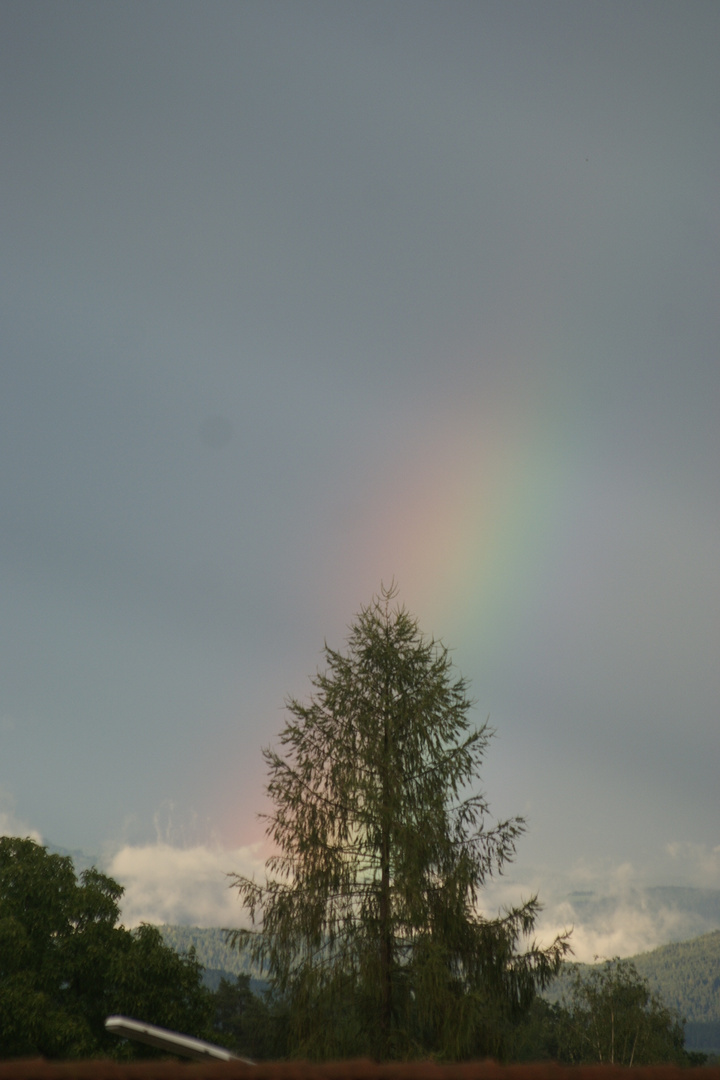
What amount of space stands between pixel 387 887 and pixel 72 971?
10.1 meters

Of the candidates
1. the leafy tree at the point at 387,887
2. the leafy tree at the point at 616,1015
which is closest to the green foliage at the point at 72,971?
the leafy tree at the point at 387,887

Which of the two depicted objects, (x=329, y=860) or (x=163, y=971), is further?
(x=163, y=971)

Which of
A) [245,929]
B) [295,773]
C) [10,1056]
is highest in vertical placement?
[295,773]

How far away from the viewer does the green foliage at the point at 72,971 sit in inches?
739

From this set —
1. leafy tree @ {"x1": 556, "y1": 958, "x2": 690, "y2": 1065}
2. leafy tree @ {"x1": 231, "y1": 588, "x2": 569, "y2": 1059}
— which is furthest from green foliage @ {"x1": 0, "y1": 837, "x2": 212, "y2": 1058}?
leafy tree @ {"x1": 556, "y1": 958, "x2": 690, "y2": 1065}

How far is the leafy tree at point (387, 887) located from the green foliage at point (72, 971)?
20.2 feet

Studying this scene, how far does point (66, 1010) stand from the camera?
2012 centimetres

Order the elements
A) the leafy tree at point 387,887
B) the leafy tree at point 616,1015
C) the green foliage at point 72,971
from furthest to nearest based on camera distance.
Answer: the leafy tree at point 616,1015, the green foliage at point 72,971, the leafy tree at point 387,887

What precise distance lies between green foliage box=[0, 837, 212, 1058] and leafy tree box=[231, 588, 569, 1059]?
6.17 m

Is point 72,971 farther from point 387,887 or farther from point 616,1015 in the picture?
point 616,1015

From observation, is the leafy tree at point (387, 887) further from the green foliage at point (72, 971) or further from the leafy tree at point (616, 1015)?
the leafy tree at point (616, 1015)

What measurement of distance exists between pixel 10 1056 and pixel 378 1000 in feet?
33.2

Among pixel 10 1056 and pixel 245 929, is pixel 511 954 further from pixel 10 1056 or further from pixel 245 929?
pixel 10 1056

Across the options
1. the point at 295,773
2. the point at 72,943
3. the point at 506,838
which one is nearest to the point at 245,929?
the point at 295,773
